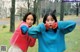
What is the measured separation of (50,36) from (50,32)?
0.07m

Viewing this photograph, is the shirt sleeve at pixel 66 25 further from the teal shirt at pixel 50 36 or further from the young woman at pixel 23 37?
the young woman at pixel 23 37

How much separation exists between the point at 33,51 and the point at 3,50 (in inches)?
133

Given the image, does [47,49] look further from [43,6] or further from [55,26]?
[43,6]

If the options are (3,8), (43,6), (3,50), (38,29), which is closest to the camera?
(38,29)

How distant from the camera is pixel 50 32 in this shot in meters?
4.89

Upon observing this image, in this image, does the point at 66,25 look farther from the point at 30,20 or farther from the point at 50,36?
the point at 30,20

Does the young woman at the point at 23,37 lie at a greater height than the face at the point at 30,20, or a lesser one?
lesser

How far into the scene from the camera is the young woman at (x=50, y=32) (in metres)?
4.84

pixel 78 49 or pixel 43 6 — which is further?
pixel 43 6

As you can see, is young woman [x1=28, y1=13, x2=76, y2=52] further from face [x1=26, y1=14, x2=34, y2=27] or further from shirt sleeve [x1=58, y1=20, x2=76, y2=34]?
face [x1=26, y1=14, x2=34, y2=27]

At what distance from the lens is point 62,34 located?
499cm

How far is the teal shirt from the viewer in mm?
4840

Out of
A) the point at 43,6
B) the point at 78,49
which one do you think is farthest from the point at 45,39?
the point at 43,6

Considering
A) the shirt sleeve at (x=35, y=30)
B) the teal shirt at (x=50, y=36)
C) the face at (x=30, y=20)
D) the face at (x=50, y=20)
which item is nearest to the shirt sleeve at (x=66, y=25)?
the teal shirt at (x=50, y=36)
